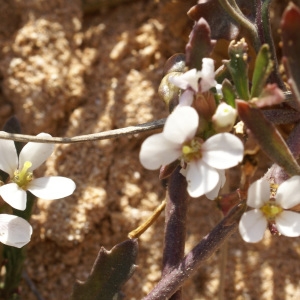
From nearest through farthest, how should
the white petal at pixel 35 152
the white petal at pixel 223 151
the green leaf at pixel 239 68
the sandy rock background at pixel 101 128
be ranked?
1. the white petal at pixel 223 151
2. the green leaf at pixel 239 68
3. the white petal at pixel 35 152
4. the sandy rock background at pixel 101 128

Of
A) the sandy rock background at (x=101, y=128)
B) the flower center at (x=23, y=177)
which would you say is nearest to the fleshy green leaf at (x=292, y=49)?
the flower center at (x=23, y=177)

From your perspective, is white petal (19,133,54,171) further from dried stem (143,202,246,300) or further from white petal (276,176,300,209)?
white petal (276,176,300,209)

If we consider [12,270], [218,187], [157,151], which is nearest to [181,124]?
[157,151]

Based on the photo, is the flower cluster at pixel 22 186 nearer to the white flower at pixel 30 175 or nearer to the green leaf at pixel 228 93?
the white flower at pixel 30 175

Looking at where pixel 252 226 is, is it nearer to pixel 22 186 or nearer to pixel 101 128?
pixel 22 186

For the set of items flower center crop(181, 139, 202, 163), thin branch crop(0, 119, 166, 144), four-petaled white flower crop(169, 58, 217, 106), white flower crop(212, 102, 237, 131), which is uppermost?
four-petaled white flower crop(169, 58, 217, 106)

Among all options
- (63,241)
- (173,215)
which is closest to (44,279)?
(63,241)

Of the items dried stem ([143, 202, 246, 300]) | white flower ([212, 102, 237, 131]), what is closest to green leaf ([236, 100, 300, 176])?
white flower ([212, 102, 237, 131])
